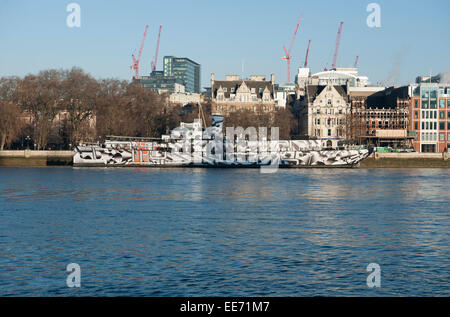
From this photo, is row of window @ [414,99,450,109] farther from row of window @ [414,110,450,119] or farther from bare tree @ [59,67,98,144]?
bare tree @ [59,67,98,144]

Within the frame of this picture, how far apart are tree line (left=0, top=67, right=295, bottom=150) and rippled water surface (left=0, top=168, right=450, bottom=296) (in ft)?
195

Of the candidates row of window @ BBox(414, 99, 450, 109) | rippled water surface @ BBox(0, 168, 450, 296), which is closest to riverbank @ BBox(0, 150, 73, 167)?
rippled water surface @ BBox(0, 168, 450, 296)

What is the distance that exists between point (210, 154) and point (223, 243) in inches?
2769

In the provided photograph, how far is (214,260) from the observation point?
72.4ft

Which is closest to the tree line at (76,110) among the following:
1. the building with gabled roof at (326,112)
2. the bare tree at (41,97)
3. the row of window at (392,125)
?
the bare tree at (41,97)

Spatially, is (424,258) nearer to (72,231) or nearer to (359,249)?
(359,249)

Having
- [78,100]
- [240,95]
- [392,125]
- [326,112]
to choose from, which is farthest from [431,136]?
[78,100]

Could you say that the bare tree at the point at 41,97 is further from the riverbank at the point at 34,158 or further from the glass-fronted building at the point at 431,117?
the glass-fronted building at the point at 431,117

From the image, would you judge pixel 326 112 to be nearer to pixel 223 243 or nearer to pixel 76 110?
pixel 76 110

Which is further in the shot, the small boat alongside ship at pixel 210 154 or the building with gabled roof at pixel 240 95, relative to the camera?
the building with gabled roof at pixel 240 95

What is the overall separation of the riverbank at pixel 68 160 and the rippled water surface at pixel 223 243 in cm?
5295

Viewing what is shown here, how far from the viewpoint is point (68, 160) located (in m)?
99.7

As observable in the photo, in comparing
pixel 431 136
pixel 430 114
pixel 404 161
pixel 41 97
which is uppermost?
pixel 41 97

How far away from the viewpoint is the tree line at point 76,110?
339 ft
